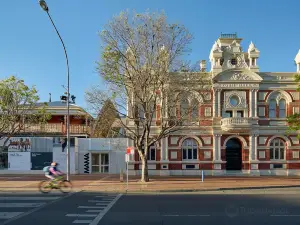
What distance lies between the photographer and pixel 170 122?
24891mm

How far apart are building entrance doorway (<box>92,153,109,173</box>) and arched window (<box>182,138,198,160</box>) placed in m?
8.25

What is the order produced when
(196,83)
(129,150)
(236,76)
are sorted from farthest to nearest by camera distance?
(236,76), (196,83), (129,150)

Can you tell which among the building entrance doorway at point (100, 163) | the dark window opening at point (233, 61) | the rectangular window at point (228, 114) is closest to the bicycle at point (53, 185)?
the building entrance doorway at point (100, 163)

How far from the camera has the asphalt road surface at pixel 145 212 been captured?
407 inches

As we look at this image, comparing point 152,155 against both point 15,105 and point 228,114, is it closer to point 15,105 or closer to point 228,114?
point 228,114

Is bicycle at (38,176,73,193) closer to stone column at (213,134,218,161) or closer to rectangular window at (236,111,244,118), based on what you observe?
stone column at (213,134,218,161)


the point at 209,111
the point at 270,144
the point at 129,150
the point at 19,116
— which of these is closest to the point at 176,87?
the point at 129,150

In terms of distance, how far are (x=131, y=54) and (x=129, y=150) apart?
670 centimetres

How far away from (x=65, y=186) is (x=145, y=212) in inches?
299

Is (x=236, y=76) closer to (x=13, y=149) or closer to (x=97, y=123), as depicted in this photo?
(x=97, y=123)

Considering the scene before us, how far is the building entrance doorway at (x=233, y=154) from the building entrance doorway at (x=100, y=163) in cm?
1236

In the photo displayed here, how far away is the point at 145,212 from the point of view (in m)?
12.0

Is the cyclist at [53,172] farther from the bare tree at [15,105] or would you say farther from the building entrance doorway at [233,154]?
the building entrance doorway at [233,154]

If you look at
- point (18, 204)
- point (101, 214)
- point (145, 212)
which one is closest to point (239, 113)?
point (145, 212)
